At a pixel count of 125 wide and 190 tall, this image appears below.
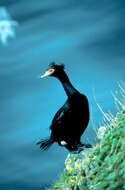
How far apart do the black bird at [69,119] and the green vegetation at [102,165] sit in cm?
94

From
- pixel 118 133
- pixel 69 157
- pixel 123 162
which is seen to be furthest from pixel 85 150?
pixel 123 162

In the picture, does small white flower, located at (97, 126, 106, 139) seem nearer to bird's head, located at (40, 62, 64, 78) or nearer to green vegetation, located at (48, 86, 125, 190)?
green vegetation, located at (48, 86, 125, 190)

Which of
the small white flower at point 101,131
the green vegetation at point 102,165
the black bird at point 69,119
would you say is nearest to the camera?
the green vegetation at point 102,165

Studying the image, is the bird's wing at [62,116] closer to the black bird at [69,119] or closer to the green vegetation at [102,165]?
the black bird at [69,119]

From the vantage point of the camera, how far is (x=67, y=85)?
7355 millimetres

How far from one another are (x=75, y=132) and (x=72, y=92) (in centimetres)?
56

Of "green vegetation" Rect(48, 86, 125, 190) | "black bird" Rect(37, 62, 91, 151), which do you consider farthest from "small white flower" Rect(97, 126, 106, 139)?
"black bird" Rect(37, 62, 91, 151)

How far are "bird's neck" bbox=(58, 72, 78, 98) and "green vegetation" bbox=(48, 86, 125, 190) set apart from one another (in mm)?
1100

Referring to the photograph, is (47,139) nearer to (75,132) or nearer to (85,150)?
(75,132)

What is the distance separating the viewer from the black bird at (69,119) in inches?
285

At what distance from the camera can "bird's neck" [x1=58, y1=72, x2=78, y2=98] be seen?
23.8 feet

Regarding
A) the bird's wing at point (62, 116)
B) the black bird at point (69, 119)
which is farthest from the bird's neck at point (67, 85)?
the bird's wing at point (62, 116)

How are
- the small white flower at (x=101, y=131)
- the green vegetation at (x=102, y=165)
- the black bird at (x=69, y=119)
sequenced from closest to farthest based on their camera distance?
the green vegetation at (x=102, y=165)
the small white flower at (x=101, y=131)
the black bird at (x=69, y=119)

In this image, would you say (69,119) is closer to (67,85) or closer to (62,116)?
(62,116)
